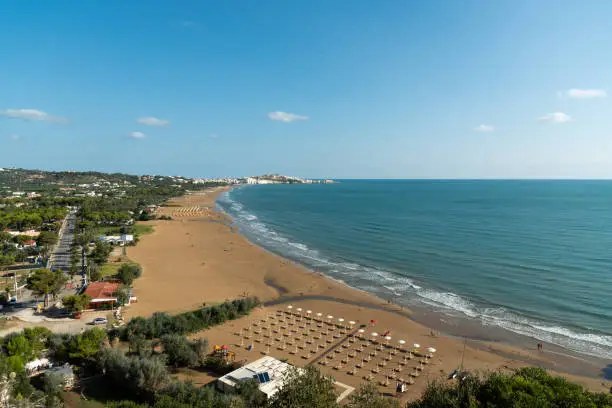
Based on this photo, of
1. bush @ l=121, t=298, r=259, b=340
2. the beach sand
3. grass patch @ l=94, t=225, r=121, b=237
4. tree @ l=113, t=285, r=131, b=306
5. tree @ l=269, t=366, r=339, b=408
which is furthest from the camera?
grass patch @ l=94, t=225, r=121, b=237

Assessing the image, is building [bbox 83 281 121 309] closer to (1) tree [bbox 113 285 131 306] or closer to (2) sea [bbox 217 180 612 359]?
(1) tree [bbox 113 285 131 306]

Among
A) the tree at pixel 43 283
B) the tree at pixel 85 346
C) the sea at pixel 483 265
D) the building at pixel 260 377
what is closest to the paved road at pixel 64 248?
the tree at pixel 43 283

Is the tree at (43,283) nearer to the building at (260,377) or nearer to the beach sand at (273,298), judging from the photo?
the beach sand at (273,298)

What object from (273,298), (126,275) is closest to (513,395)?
(273,298)

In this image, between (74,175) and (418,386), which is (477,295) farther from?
(74,175)

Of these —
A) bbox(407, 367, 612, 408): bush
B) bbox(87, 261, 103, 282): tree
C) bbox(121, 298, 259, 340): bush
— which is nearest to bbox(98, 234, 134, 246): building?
bbox(87, 261, 103, 282): tree

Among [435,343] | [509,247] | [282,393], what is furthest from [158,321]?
[509,247]
